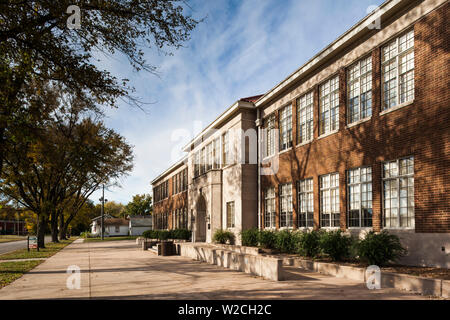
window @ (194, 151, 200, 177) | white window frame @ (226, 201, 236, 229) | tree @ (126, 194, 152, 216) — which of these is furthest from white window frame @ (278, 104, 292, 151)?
tree @ (126, 194, 152, 216)

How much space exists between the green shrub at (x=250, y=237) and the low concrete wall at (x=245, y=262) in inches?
113

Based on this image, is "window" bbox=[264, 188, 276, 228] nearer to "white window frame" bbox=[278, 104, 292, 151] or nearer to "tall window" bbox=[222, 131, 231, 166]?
"white window frame" bbox=[278, 104, 292, 151]

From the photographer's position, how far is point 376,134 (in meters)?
14.4

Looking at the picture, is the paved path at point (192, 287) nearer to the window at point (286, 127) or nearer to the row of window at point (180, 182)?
the window at point (286, 127)

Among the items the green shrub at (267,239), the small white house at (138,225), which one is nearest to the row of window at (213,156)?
the green shrub at (267,239)

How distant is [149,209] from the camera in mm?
113000

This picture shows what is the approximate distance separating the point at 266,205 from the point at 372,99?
10.1 m

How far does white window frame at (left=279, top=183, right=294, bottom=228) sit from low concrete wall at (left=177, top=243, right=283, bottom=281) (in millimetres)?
4653

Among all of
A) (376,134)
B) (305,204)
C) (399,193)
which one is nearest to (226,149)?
(305,204)

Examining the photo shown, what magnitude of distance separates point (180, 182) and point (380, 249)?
113 ft

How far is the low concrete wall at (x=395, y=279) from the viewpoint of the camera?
8.95 meters

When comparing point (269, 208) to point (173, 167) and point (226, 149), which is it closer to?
point (226, 149)
